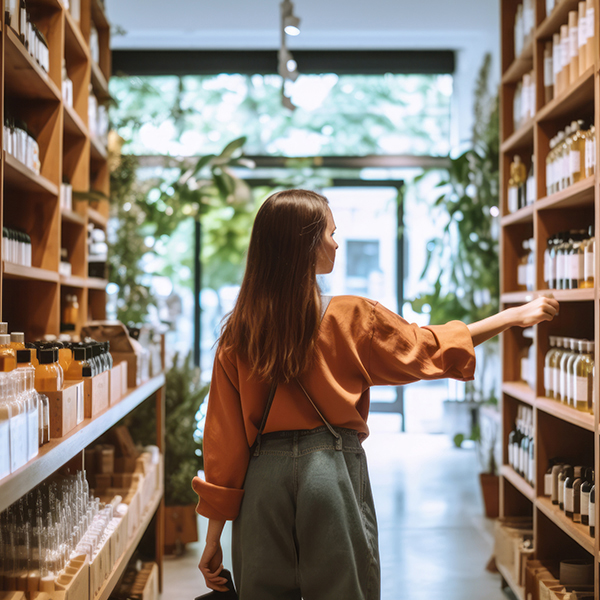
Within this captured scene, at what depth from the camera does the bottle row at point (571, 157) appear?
2318mm

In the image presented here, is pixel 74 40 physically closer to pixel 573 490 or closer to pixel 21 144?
pixel 21 144

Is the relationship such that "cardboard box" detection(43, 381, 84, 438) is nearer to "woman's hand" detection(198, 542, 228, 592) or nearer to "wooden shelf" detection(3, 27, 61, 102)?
"woman's hand" detection(198, 542, 228, 592)

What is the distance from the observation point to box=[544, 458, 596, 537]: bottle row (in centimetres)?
223

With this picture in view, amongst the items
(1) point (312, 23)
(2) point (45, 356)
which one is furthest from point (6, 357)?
(1) point (312, 23)

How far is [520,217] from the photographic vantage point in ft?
10.2

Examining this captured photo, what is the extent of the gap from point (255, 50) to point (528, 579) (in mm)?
5129

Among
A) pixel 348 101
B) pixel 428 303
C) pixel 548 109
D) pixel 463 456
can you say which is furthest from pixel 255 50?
pixel 463 456

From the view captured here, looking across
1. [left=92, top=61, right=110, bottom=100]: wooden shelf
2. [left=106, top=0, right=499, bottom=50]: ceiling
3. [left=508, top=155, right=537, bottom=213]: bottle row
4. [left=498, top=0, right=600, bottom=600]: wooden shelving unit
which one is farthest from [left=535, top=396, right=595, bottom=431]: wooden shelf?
[left=106, top=0, right=499, bottom=50]: ceiling

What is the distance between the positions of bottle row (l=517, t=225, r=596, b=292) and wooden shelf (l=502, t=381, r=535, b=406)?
1.74 feet

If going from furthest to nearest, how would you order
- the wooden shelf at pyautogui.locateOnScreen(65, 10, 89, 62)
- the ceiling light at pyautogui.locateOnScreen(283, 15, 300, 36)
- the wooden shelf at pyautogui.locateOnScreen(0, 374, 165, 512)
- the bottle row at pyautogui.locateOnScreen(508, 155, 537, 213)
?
the ceiling light at pyautogui.locateOnScreen(283, 15, 300, 36), the bottle row at pyautogui.locateOnScreen(508, 155, 537, 213), the wooden shelf at pyautogui.locateOnScreen(65, 10, 89, 62), the wooden shelf at pyautogui.locateOnScreen(0, 374, 165, 512)

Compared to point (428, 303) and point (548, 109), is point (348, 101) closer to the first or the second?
point (428, 303)

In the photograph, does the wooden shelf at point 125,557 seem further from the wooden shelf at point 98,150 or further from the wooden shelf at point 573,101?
the wooden shelf at point 573,101

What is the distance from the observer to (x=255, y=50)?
5980 millimetres

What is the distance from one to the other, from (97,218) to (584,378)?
280 centimetres
